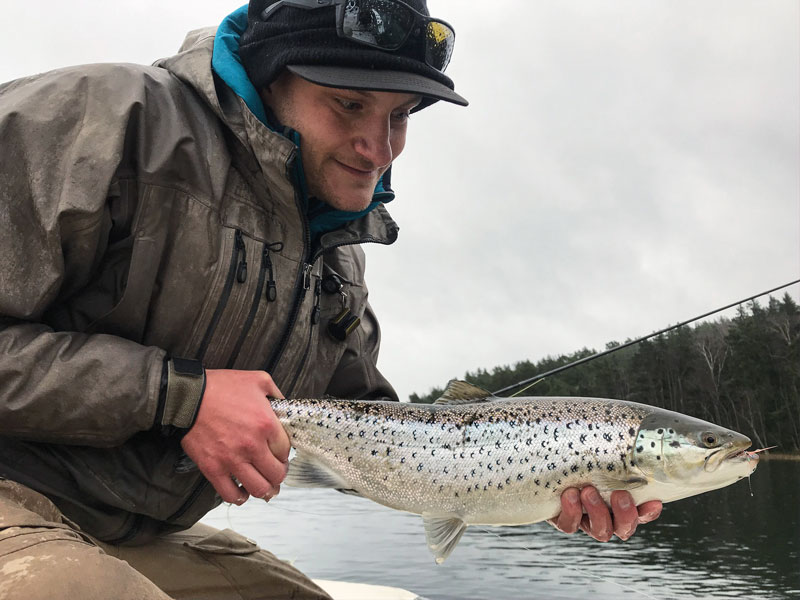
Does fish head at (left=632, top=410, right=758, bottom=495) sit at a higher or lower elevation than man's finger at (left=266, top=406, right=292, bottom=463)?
lower

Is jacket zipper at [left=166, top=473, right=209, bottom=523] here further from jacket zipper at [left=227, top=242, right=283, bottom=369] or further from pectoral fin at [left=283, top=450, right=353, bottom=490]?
jacket zipper at [left=227, top=242, right=283, bottom=369]

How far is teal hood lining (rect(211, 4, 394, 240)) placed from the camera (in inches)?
147

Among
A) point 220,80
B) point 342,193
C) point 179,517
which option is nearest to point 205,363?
point 179,517

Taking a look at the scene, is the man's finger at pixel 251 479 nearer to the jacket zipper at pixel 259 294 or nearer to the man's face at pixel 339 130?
the jacket zipper at pixel 259 294

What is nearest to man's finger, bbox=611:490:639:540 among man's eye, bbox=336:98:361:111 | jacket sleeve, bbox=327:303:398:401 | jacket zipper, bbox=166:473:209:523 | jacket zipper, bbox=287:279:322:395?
jacket sleeve, bbox=327:303:398:401

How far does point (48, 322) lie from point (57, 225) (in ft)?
1.72

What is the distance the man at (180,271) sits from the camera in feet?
10.1

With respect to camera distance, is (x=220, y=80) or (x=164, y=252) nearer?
(x=164, y=252)

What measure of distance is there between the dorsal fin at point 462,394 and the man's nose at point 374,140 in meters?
1.25

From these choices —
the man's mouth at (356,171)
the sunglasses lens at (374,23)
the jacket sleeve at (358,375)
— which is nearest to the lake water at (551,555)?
the jacket sleeve at (358,375)

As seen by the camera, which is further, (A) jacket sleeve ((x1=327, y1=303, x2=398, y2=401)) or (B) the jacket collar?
(A) jacket sleeve ((x1=327, y1=303, x2=398, y2=401))

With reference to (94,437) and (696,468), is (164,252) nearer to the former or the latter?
(94,437)

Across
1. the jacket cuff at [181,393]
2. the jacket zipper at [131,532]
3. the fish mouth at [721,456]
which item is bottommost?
the fish mouth at [721,456]

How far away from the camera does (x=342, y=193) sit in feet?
13.1
